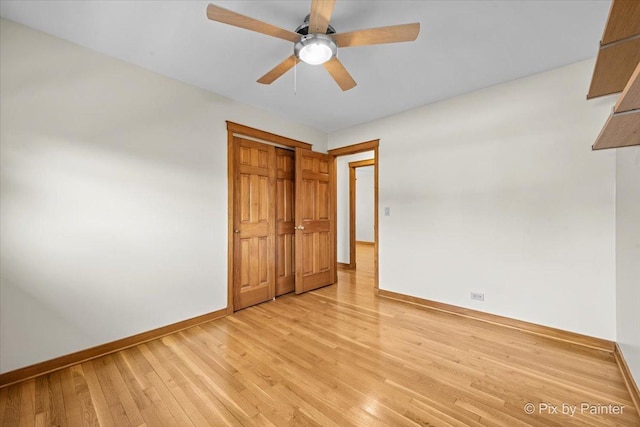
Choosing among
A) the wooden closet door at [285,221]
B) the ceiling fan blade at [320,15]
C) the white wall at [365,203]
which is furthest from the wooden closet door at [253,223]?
the white wall at [365,203]

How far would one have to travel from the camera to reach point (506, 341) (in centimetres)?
232

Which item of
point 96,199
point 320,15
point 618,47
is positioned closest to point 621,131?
point 618,47

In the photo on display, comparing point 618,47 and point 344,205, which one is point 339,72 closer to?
point 618,47

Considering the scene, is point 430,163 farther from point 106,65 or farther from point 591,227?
point 106,65

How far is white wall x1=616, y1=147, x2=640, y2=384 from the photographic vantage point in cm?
163

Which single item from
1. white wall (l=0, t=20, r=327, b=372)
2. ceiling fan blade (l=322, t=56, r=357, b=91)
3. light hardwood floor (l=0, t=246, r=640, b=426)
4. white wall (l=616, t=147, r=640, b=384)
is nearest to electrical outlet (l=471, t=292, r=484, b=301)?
light hardwood floor (l=0, t=246, r=640, b=426)

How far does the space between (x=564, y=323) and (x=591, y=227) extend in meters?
0.91

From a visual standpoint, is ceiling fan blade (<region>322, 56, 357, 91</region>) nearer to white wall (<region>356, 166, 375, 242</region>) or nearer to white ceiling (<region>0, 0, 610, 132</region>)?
white ceiling (<region>0, 0, 610, 132</region>)

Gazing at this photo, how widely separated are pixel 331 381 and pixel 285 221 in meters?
2.30

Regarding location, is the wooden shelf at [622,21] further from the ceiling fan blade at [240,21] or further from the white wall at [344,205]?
the white wall at [344,205]

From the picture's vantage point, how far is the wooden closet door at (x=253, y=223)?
311 centimetres

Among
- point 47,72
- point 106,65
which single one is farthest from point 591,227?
point 47,72

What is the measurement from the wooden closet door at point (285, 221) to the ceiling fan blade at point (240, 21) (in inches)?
81.9

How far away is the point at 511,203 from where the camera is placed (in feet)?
8.54
